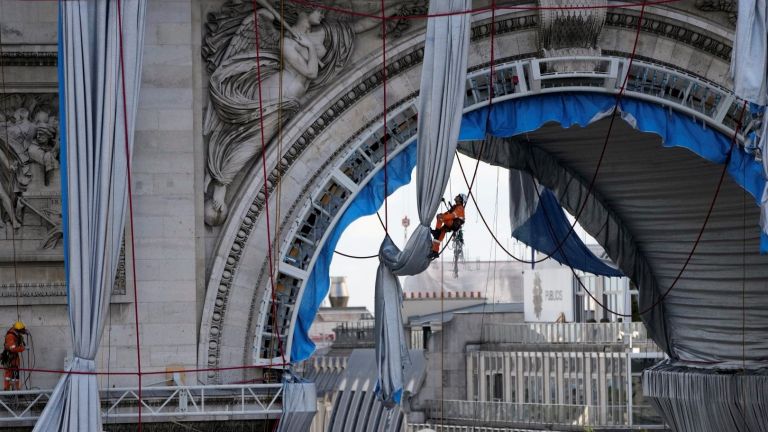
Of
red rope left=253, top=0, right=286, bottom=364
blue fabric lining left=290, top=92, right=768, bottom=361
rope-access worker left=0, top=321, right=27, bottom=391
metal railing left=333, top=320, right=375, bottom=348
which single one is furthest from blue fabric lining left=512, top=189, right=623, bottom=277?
metal railing left=333, top=320, right=375, bottom=348

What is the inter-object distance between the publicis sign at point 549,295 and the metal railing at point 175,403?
30168 mm

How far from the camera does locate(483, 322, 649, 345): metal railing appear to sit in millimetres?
49562

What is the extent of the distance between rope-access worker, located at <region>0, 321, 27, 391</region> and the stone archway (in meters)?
2.33

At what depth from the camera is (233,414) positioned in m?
25.4

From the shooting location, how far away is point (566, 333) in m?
51.0

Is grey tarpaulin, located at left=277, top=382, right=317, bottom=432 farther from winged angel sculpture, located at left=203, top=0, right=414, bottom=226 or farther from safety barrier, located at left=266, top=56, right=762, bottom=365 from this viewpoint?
winged angel sculpture, located at left=203, top=0, right=414, bottom=226

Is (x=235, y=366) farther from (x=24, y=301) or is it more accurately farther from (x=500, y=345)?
(x=500, y=345)

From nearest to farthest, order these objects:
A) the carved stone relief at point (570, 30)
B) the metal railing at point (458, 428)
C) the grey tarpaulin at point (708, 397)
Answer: the carved stone relief at point (570, 30) < the grey tarpaulin at point (708, 397) < the metal railing at point (458, 428)

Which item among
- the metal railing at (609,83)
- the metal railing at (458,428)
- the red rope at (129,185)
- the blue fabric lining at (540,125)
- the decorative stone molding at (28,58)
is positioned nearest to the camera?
the red rope at (129,185)

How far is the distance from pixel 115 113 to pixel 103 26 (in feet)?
3.50

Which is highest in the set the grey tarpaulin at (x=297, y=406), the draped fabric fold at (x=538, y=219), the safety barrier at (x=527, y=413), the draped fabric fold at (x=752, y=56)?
the draped fabric fold at (x=752, y=56)

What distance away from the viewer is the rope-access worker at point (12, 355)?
82.4 ft

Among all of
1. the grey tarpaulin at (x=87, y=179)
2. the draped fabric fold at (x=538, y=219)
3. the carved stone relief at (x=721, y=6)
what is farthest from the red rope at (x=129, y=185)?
the draped fabric fold at (x=538, y=219)

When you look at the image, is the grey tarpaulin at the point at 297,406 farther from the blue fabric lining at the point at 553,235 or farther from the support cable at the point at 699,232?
the blue fabric lining at the point at 553,235
